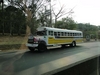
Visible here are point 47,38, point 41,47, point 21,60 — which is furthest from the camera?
point 47,38

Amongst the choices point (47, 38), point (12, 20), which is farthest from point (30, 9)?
point (47, 38)

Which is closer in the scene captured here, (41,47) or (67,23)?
(41,47)

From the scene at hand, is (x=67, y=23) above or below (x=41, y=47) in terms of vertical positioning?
above

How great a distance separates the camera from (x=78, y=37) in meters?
22.8

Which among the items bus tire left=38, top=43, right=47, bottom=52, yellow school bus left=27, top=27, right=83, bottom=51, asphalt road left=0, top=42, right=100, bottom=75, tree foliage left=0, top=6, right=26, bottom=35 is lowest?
asphalt road left=0, top=42, right=100, bottom=75

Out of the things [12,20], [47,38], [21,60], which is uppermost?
[12,20]

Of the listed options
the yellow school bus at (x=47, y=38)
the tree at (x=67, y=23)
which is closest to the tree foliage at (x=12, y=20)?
the yellow school bus at (x=47, y=38)

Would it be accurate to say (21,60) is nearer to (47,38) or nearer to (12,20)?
(47,38)

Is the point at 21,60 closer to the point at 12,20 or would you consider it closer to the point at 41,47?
the point at 41,47

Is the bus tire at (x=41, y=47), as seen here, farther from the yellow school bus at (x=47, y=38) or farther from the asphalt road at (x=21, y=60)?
the asphalt road at (x=21, y=60)

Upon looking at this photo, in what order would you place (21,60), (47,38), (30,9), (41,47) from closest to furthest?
1. (21,60)
2. (41,47)
3. (47,38)
4. (30,9)

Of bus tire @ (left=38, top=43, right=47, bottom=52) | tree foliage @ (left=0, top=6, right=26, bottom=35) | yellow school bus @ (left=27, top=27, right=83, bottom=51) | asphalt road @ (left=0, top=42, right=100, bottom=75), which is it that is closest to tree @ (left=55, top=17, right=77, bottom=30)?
→ tree foliage @ (left=0, top=6, right=26, bottom=35)

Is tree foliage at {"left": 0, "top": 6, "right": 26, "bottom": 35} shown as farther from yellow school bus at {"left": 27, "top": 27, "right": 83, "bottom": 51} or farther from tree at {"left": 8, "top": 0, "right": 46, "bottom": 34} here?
yellow school bus at {"left": 27, "top": 27, "right": 83, "bottom": 51}

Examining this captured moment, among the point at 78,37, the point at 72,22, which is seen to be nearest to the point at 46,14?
the point at 78,37
